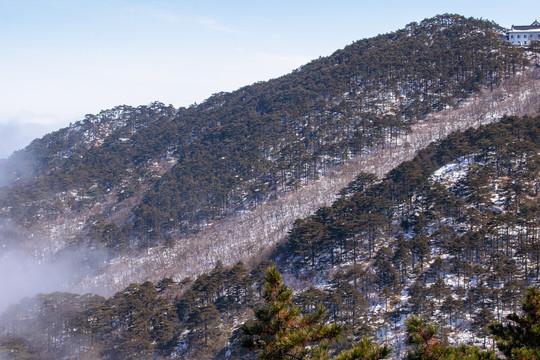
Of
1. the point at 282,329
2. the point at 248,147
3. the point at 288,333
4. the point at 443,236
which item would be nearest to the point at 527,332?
the point at 288,333

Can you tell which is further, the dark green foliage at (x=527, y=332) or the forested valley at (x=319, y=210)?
the forested valley at (x=319, y=210)

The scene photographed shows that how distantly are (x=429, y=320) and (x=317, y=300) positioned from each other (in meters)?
8.87

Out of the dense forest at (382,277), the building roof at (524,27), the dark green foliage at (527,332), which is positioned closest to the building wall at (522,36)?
the building roof at (524,27)

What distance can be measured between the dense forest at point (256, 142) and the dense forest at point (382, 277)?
21.3 metres

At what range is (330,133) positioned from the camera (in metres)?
71.9

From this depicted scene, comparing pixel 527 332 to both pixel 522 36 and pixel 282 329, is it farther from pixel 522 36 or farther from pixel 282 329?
pixel 522 36

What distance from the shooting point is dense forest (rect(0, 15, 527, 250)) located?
65.9 m

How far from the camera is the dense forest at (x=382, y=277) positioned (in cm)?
3016

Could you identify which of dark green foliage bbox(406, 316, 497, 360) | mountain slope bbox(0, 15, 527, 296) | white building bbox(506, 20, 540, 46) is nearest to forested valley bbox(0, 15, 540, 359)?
dark green foliage bbox(406, 316, 497, 360)

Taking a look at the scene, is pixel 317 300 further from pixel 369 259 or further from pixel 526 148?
pixel 526 148

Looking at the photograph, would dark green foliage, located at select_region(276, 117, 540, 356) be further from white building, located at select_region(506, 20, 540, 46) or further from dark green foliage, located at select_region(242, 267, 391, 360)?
white building, located at select_region(506, 20, 540, 46)

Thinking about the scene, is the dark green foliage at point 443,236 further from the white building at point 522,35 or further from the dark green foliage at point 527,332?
the white building at point 522,35

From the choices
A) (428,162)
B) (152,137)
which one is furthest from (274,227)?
(152,137)

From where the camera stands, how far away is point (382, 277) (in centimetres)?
3544
